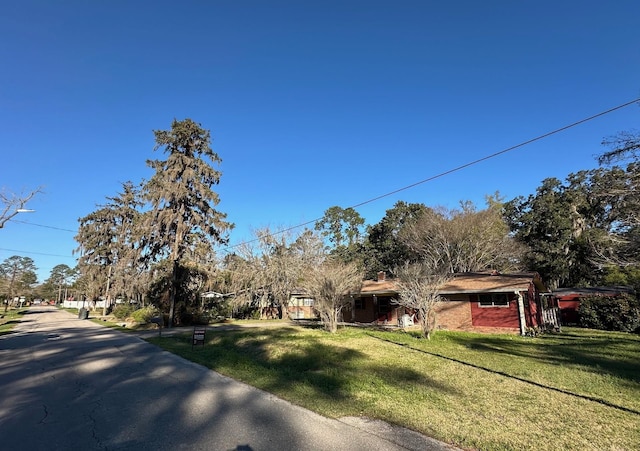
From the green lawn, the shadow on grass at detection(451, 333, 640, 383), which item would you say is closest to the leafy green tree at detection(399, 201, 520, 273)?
the shadow on grass at detection(451, 333, 640, 383)

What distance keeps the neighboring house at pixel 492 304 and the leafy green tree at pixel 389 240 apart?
714 inches

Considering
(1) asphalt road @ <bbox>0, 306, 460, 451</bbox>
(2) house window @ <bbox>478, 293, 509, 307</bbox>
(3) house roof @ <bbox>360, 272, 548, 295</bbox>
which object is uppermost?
(3) house roof @ <bbox>360, 272, 548, 295</bbox>

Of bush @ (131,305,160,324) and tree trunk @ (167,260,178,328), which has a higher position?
tree trunk @ (167,260,178,328)

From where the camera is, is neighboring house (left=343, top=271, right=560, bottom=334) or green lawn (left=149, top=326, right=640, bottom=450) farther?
neighboring house (left=343, top=271, right=560, bottom=334)

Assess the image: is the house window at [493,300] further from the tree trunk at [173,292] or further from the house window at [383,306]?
the tree trunk at [173,292]

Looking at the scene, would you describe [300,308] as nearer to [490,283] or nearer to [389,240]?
[389,240]

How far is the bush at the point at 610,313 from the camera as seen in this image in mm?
19233

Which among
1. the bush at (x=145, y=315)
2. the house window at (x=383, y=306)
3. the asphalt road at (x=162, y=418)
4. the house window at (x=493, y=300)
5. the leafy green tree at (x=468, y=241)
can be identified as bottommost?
the asphalt road at (x=162, y=418)

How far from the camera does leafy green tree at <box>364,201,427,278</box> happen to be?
4130 cm

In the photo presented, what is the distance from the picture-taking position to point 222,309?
1217 inches

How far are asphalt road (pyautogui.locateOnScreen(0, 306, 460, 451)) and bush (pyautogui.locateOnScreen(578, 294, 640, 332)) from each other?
71.5ft

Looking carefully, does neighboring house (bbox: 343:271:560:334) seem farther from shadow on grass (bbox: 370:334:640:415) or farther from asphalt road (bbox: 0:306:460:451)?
asphalt road (bbox: 0:306:460:451)

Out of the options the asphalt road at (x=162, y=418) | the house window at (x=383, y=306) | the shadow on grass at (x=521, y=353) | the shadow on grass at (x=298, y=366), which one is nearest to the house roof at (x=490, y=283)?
the shadow on grass at (x=521, y=353)

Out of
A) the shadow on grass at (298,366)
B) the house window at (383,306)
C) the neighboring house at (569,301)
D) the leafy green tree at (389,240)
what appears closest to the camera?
the shadow on grass at (298,366)
